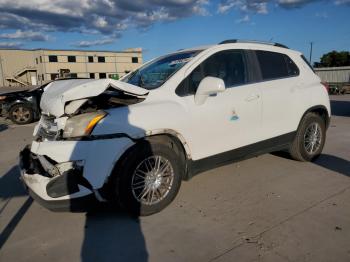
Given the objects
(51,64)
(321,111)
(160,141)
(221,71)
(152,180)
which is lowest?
(152,180)

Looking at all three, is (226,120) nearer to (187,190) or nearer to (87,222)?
(187,190)

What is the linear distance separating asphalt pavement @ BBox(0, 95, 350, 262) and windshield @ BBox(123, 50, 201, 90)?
1.49 meters

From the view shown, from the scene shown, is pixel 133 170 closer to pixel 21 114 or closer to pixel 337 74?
pixel 21 114

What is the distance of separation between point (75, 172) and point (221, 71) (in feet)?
7.33

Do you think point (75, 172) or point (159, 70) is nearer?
point (75, 172)

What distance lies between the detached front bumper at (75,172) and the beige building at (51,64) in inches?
2370

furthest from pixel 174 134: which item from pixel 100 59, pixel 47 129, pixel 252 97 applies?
pixel 100 59

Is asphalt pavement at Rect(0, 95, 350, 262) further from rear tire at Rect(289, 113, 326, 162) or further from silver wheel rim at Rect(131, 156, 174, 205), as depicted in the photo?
rear tire at Rect(289, 113, 326, 162)

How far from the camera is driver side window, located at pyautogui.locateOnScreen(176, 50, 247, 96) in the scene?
3.95 meters

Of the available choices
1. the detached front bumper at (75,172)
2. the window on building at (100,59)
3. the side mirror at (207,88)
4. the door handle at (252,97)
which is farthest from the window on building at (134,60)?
the detached front bumper at (75,172)

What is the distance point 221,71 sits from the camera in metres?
4.29

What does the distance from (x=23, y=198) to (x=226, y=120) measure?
2.84 metres

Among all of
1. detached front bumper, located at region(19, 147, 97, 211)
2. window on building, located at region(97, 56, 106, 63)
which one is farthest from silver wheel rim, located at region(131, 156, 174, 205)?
window on building, located at region(97, 56, 106, 63)

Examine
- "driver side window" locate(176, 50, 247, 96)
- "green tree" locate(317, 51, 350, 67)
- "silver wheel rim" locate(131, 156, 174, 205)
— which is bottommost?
"silver wheel rim" locate(131, 156, 174, 205)
